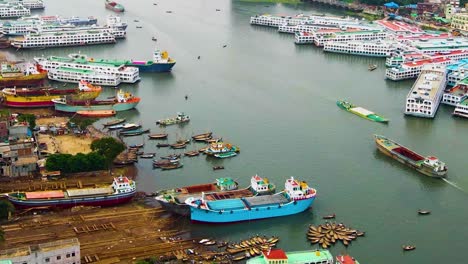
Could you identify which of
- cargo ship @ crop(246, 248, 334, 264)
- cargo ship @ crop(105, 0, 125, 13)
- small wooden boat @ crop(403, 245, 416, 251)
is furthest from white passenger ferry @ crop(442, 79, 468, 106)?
cargo ship @ crop(105, 0, 125, 13)

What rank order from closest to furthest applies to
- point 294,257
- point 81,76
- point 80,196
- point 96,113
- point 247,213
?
point 294,257
point 247,213
point 80,196
point 96,113
point 81,76

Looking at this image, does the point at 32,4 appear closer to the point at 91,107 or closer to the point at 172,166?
the point at 91,107

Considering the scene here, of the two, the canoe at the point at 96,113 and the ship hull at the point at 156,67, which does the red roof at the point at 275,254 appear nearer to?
the canoe at the point at 96,113

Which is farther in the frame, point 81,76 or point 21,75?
point 81,76

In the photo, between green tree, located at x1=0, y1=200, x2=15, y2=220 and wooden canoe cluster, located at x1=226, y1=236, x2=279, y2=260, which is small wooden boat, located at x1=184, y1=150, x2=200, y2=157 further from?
green tree, located at x1=0, y1=200, x2=15, y2=220

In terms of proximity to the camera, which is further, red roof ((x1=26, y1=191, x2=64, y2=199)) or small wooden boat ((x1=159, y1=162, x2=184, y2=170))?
small wooden boat ((x1=159, y1=162, x2=184, y2=170))

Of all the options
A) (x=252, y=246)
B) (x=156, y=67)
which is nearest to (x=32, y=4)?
(x=156, y=67)

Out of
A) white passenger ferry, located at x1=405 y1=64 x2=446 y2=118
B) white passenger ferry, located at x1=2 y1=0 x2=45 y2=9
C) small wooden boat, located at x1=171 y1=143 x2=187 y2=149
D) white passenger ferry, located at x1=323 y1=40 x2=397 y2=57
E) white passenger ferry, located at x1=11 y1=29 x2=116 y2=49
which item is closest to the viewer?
small wooden boat, located at x1=171 y1=143 x2=187 y2=149
